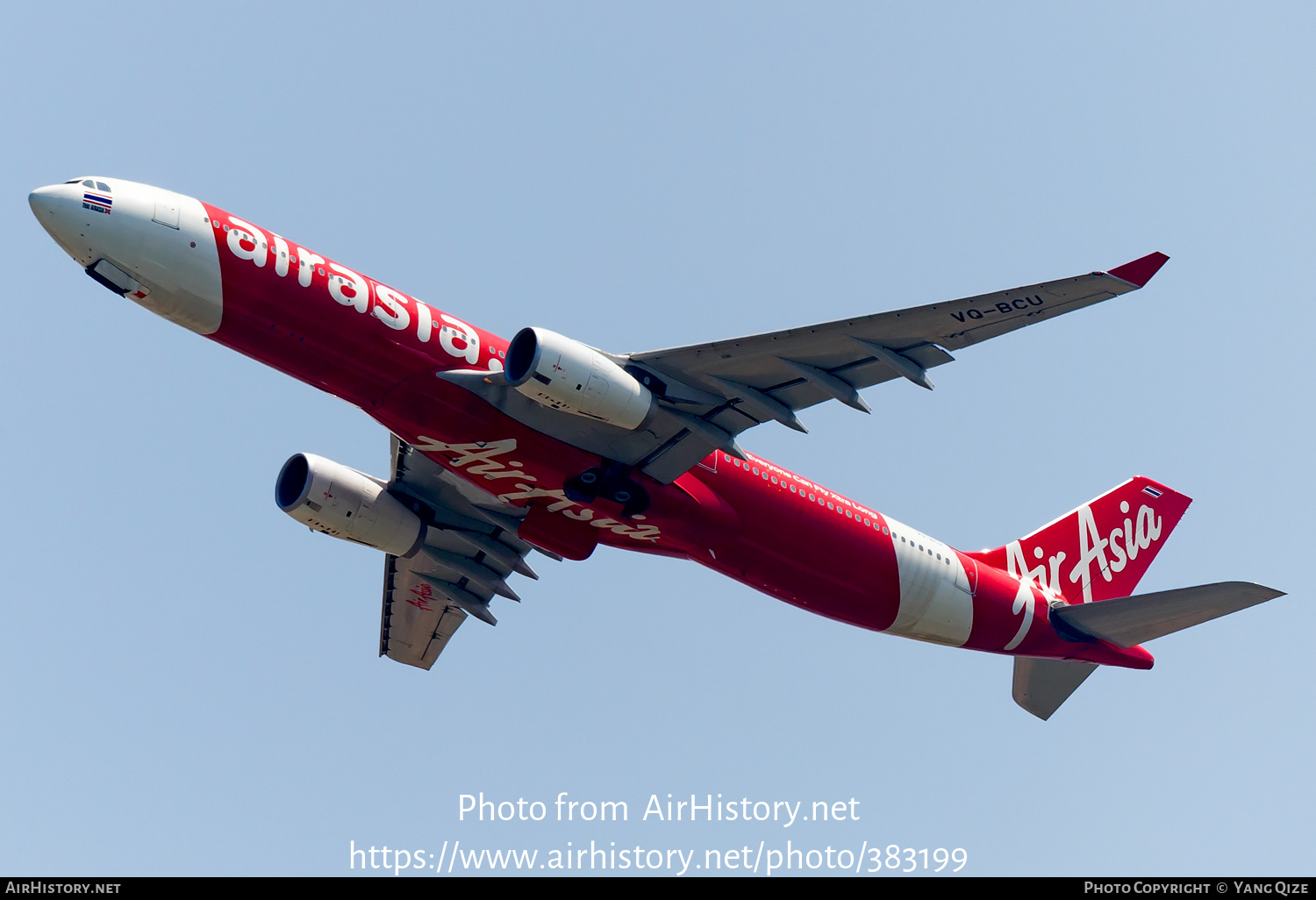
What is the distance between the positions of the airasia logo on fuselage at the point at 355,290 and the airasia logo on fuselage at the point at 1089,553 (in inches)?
671

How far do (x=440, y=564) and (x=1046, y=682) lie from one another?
17.7 metres

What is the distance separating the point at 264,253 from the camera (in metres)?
28.1

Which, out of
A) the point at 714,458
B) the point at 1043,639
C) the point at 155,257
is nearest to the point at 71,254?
the point at 155,257

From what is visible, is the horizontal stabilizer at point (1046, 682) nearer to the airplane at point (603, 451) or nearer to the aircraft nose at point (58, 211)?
the airplane at point (603, 451)

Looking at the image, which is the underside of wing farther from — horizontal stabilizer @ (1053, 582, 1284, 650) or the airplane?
horizontal stabilizer @ (1053, 582, 1284, 650)

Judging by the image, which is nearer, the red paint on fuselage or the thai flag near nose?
the thai flag near nose

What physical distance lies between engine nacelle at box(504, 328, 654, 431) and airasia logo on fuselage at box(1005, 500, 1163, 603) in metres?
14.9

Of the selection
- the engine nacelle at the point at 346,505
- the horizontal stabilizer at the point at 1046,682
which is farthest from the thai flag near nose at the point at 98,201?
the horizontal stabilizer at the point at 1046,682

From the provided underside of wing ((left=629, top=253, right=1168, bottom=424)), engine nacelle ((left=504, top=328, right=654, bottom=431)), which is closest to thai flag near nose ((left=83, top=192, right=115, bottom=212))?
engine nacelle ((left=504, top=328, right=654, bottom=431))

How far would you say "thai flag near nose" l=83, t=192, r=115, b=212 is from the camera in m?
26.8

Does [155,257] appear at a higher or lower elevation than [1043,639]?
higher

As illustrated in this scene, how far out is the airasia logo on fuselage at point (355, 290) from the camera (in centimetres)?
2809

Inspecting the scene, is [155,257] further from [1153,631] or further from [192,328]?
[1153,631]
